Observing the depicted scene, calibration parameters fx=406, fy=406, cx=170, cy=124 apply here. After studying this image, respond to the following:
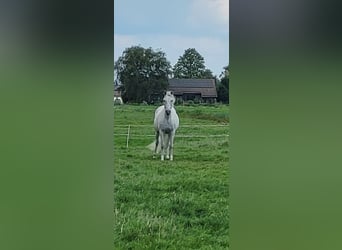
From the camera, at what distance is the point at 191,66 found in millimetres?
1555

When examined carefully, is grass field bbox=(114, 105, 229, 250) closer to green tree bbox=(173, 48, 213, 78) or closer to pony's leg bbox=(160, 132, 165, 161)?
pony's leg bbox=(160, 132, 165, 161)

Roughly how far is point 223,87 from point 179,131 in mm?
249

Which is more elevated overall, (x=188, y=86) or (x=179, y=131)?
(x=188, y=86)

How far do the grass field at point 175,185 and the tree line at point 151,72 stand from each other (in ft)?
0.21

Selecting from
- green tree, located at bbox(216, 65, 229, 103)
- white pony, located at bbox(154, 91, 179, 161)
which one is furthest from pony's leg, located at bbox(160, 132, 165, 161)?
green tree, located at bbox(216, 65, 229, 103)

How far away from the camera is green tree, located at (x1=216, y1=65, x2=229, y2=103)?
4.93ft

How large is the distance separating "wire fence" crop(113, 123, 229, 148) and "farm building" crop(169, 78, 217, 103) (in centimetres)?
11

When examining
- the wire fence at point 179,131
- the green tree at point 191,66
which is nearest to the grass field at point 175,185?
the wire fence at point 179,131

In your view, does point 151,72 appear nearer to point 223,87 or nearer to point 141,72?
point 141,72

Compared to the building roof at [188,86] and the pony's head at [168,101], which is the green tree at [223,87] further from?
the pony's head at [168,101]

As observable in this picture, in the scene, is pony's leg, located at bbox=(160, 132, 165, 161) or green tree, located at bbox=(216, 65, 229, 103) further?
pony's leg, located at bbox=(160, 132, 165, 161)

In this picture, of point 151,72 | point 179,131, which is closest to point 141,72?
point 151,72
